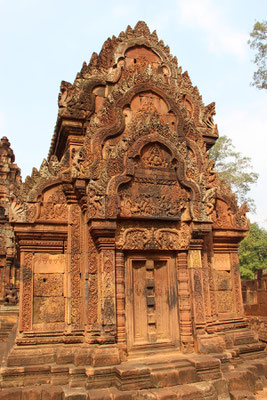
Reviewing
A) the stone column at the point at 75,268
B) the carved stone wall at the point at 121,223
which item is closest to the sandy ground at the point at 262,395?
the carved stone wall at the point at 121,223

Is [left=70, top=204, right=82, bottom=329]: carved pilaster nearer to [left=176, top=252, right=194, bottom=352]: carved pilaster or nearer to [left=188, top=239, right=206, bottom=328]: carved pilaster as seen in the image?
[left=176, top=252, right=194, bottom=352]: carved pilaster

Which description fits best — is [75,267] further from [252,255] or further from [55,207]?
[252,255]

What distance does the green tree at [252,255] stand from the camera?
32.3m

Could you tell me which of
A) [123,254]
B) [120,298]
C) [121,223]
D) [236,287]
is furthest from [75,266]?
[236,287]

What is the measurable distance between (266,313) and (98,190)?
41.3 feet

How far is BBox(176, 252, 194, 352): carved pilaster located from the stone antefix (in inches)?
0.7

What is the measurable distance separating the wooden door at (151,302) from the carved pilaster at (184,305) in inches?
4.3

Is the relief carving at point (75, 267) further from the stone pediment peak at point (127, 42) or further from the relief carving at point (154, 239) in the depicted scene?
the stone pediment peak at point (127, 42)

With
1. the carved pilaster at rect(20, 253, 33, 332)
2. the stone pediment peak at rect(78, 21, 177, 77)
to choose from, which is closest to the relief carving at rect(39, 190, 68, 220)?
the carved pilaster at rect(20, 253, 33, 332)

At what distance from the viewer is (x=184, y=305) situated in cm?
668

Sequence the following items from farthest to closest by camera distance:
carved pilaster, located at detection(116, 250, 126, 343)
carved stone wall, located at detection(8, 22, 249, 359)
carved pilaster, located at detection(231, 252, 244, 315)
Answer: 1. carved pilaster, located at detection(231, 252, 244, 315)
2. carved stone wall, located at detection(8, 22, 249, 359)
3. carved pilaster, located at detection(116, 250, 126, 343)

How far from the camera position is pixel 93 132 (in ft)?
22.5

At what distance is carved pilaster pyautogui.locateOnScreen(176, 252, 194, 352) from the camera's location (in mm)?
6520

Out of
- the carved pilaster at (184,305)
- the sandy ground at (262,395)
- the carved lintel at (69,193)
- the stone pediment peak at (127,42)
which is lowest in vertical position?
the sandy ground at (262,395)
